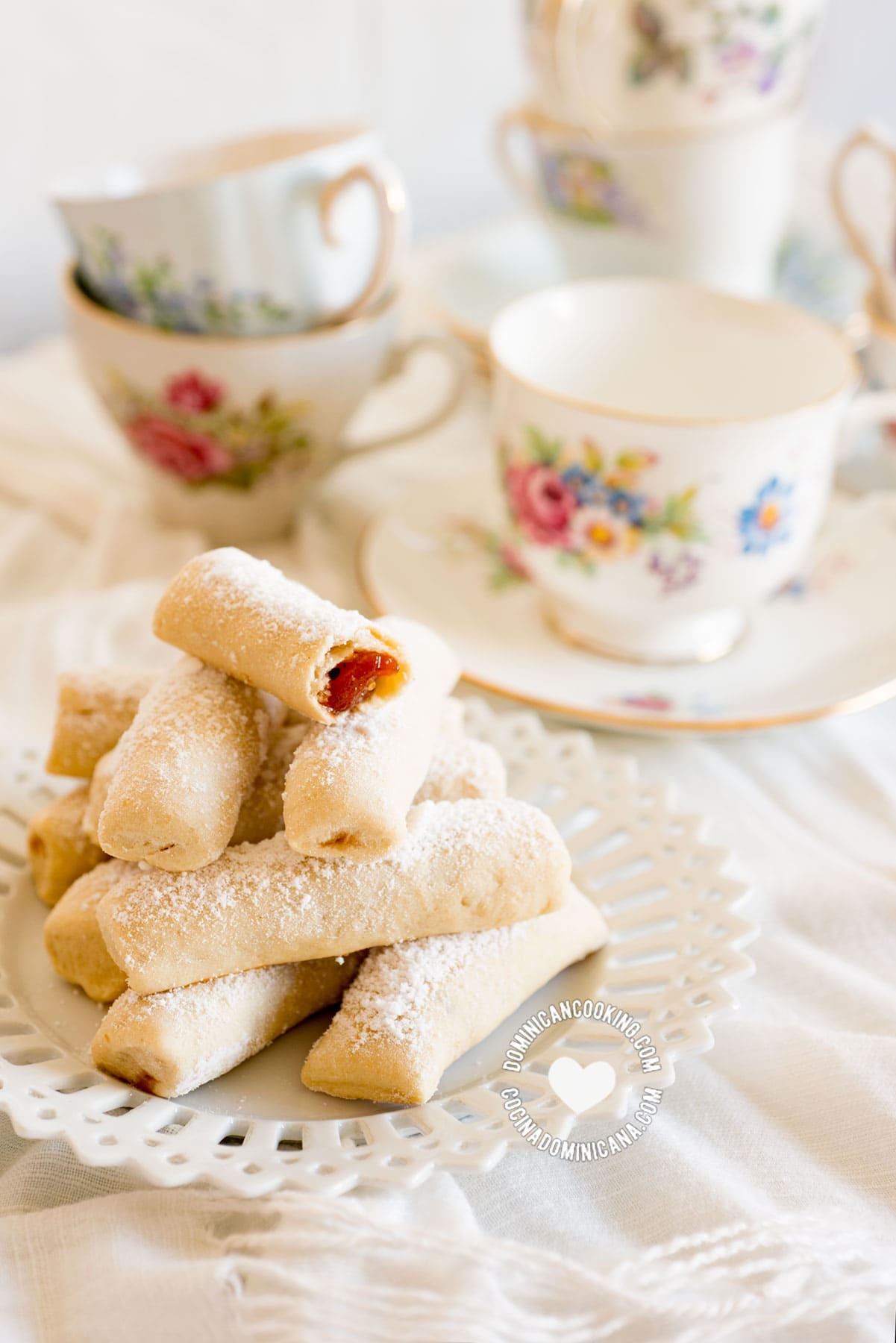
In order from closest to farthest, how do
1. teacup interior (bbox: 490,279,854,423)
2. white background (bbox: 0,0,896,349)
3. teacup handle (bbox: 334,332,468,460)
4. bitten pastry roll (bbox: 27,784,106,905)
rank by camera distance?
1. bitten pastry roll (bbox: 27,784,106,905)
2. teacup interior (bbox: 490,279,854,423)
3. teacup handle (bbox: 334,332,468,460)
4. white background (bbox: 0,0,896,349)

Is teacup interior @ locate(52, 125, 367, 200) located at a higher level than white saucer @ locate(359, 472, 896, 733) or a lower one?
higher

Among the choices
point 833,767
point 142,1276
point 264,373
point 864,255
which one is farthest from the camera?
point 864,255

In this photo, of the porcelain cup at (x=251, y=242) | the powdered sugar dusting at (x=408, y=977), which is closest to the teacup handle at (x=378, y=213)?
the porcelain cup at (x=251, y=242)

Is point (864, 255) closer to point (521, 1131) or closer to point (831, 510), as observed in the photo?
point (831, 510)

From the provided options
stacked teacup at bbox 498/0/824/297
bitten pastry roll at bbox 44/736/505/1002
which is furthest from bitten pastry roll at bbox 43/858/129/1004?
stacked teacup at bbox 498/0/824/297

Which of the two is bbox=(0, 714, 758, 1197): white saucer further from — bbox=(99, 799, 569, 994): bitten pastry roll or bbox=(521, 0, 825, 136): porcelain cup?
bbox=(521, 0, 825, 136): porcelain cup

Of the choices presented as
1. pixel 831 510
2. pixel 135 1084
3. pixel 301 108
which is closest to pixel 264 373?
pixel 831 510
